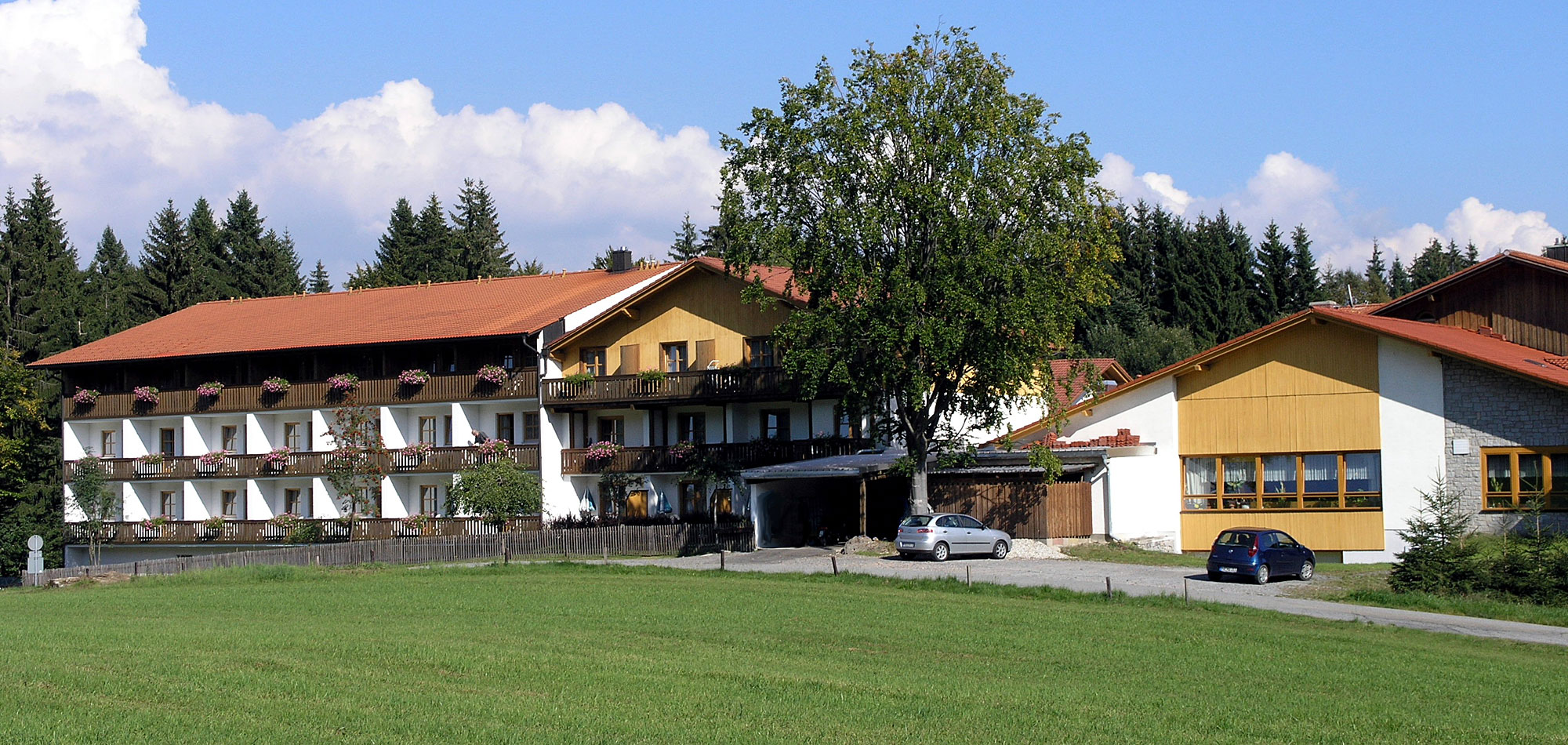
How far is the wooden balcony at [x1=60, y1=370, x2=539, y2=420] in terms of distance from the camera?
172 ft

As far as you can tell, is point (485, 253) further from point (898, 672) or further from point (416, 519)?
point (898, 672)

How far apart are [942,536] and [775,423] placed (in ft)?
46.0

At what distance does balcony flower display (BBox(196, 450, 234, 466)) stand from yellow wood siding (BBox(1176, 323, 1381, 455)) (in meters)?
37.4

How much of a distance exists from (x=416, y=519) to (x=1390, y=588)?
3434 centimetres

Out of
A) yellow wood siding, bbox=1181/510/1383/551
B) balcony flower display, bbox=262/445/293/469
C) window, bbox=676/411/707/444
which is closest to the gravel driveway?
yellow wood siding, bbox=1181/510/1383/551

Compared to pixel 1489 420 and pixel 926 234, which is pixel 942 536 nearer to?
pixel 926 234

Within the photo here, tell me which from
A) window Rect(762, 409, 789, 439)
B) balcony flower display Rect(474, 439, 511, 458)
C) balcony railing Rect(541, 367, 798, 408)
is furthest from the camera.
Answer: balcony flower display Rect(474, 439, 511, 458)

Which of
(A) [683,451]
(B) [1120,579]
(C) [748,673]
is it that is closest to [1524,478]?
(B) [1120,579]

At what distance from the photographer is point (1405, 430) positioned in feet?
128

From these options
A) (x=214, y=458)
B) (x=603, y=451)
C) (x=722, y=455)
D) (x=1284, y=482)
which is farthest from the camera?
(x=214, y=458)

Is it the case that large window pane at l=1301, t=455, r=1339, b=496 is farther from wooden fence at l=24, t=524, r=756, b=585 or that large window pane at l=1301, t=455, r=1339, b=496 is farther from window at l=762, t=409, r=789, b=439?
window at l=762, t=409, r=789, b=439

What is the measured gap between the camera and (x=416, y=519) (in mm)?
52250

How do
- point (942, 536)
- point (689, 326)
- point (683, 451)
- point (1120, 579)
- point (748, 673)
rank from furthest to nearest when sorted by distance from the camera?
1. point (689, 326)
2. point (683, 451)
3. point (942, 536)
4. point (1120, 579)
5. point (748, 673)

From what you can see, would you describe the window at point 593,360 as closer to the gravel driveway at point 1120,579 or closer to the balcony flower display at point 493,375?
the balcony flower display at point 493,375
